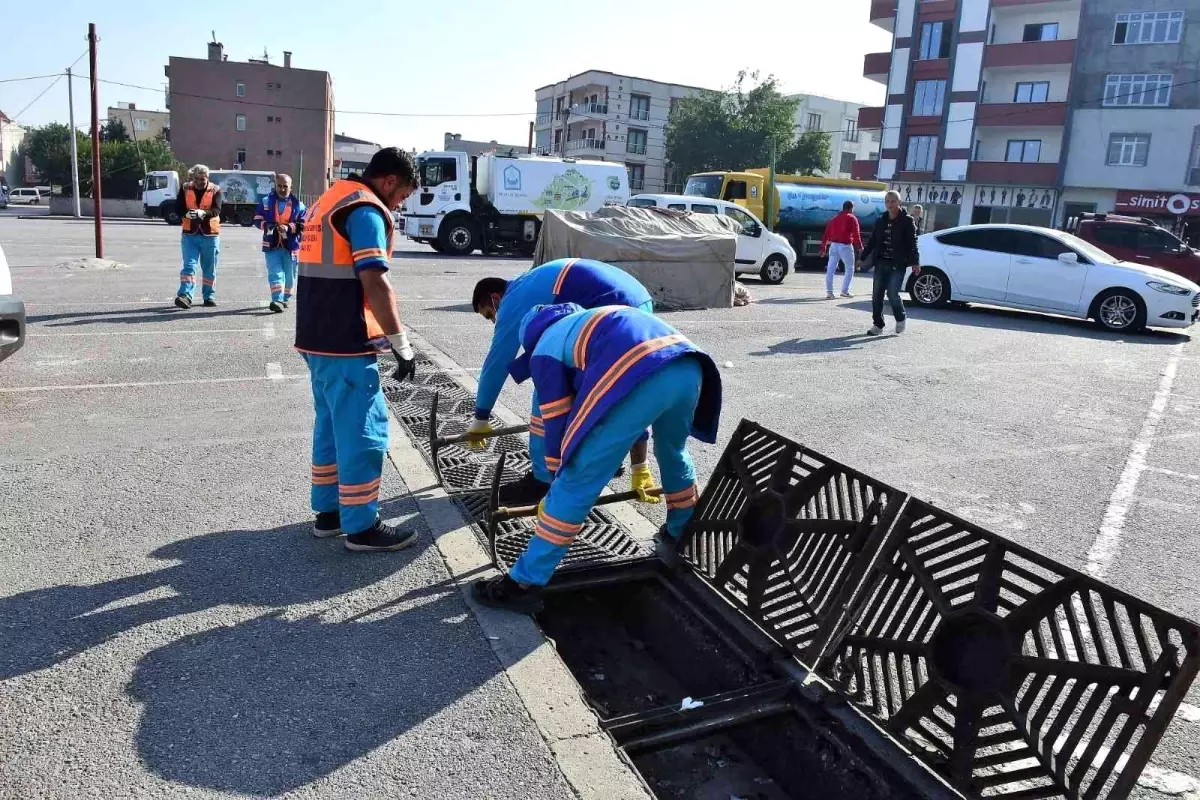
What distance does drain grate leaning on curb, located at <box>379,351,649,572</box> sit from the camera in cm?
429

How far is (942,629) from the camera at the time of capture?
2818 millimetres

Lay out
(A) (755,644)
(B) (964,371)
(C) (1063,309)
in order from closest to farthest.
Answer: (A) (755,644), (B) (964,371), (C) (1063,309)

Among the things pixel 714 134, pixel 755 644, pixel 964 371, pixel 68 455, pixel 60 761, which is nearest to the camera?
pixel 60 761

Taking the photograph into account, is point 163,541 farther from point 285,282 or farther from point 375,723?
point 285,282

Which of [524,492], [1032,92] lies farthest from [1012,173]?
[524,492]

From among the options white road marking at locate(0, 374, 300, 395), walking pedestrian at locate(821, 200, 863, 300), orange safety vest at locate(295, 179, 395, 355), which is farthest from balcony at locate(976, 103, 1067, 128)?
orange safety vest at locate(295, 179, 395, 355)

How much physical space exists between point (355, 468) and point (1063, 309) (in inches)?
523

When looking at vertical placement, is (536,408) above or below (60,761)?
above

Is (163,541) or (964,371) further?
(964,371)

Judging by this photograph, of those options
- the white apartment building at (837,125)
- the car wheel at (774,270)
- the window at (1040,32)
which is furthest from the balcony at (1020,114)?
the white apartment building at (837,125)

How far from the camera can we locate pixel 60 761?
100 inches

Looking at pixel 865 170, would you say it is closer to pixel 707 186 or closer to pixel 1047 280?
pixel 707 186

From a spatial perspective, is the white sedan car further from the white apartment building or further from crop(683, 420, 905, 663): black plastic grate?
the white apartment building

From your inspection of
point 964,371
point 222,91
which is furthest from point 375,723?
point 222,91
